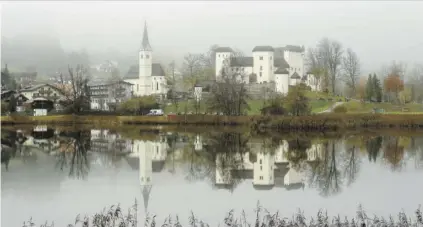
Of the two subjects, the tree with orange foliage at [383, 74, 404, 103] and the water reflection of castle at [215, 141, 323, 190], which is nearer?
the water reflection of castle at [215, 141, 323, 190]

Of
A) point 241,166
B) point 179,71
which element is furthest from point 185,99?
point 241,166

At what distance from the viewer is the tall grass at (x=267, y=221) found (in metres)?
7.73

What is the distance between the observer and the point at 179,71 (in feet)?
178

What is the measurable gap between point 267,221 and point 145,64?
5166 cm

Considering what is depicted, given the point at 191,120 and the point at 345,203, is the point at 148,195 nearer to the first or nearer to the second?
the point at 345,203

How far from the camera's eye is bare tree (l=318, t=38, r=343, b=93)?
157ft

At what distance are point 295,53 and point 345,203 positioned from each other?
1843 inches

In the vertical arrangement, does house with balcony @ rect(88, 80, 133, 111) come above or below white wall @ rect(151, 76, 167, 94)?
below

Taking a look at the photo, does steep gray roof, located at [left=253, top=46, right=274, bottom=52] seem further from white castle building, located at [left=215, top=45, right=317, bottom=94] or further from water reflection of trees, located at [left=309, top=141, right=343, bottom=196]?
water reflection of trees, located at [left=309, top=141, right=343, bottom=196]

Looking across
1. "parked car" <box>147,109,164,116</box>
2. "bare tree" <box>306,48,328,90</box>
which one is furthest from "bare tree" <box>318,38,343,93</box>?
"parked car" <box>147,109,164,116</box>

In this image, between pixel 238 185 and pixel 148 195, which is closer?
pixel 148 195

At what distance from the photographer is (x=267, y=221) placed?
803cm

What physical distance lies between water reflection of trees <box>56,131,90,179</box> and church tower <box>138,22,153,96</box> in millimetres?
31493

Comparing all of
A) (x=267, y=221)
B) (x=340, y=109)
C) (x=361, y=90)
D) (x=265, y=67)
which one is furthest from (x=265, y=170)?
(x=265, y=67)
